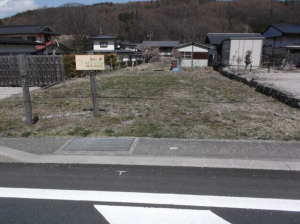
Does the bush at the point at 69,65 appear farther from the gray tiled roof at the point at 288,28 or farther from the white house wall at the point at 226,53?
the gray tiled roof at the point at 288,28

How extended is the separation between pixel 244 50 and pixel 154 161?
21012mm

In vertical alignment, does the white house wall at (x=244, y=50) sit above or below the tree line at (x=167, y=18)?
below

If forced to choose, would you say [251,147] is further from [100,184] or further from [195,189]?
[100,184]

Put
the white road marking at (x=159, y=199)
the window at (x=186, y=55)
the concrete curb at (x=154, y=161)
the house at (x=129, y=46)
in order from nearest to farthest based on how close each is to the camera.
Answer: the white road marking at (x=159, y=199) < the concrete curb at (x=154, y=161) < the window at (x=186, y=55) < the house at (x=129, y=46)

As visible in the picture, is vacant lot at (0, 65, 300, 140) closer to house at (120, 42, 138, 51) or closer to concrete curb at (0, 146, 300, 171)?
concrete curb at (0, 146, 300, 171)

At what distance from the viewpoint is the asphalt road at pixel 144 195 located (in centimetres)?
258

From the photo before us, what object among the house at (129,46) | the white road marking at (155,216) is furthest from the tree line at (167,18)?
the white road marking at (155,216)

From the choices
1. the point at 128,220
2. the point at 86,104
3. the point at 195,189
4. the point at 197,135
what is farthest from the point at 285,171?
the point at 86,104

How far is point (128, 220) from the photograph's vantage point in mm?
2527

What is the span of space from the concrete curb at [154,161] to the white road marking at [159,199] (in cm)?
76

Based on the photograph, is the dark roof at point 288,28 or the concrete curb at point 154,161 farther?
the dark roof at point 288,28

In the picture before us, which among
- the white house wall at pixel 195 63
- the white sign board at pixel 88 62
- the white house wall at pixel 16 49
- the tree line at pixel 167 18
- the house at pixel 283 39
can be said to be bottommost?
the white house wall at pixel 195 63

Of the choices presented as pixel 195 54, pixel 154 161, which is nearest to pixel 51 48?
pixel 195 54

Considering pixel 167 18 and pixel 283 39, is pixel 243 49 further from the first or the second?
pixel 167 18
